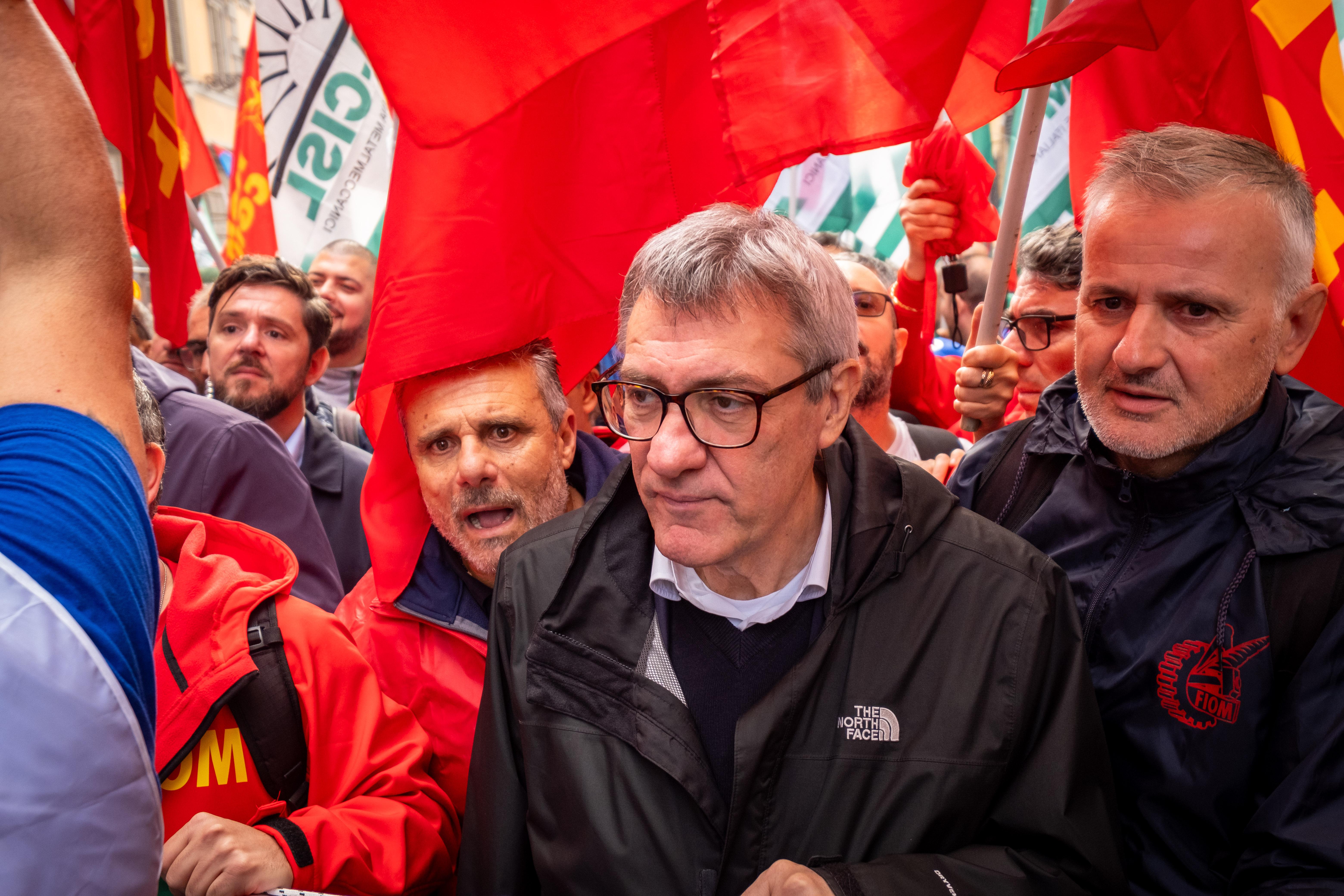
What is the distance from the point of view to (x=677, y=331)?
197cm

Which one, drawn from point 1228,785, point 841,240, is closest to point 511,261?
point 1228,785

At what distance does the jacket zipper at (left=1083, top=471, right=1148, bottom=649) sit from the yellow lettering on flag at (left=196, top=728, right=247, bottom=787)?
5.72 feet

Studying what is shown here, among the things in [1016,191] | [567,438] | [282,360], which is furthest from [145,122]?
[1016,191]

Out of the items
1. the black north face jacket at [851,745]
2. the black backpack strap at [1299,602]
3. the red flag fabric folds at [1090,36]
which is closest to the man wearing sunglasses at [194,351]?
the black north face jacket at [851,745]

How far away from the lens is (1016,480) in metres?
2.51

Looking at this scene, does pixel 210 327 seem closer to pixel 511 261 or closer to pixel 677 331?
pixel 511 261

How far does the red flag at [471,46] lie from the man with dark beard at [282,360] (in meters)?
2.34

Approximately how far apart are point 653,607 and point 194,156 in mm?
5975

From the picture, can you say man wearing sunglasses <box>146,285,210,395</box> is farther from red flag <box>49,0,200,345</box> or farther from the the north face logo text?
the the north face logo text

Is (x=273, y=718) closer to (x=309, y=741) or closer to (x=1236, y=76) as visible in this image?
(x=309, y=741)

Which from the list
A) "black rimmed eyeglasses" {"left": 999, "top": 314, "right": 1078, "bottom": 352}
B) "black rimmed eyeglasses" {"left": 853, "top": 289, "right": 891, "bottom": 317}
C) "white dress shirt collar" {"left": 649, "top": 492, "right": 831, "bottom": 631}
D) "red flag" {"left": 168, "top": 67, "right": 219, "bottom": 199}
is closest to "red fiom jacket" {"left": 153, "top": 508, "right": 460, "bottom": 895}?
"white dress shirt collar" {"left": 649, "top": 492, "right": 831, "bottom": 631}

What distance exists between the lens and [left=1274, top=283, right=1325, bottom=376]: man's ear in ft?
6.91

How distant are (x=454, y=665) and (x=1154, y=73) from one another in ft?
7.96

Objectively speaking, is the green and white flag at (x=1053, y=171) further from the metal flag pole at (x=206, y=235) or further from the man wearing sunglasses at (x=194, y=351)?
the man wearing sunglasses at (x=194, y=351)
